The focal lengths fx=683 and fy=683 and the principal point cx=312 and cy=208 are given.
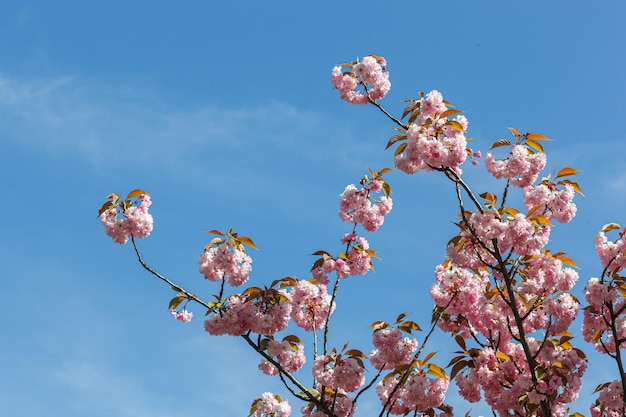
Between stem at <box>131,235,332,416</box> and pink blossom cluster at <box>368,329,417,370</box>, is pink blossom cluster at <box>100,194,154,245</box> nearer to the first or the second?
stem at <box>131,235,332,416</box>

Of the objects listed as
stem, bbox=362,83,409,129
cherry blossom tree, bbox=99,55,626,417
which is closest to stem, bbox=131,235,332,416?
cherry blossom tree, bbox=99,55,626,417

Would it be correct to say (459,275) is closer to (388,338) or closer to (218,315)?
(388,338)

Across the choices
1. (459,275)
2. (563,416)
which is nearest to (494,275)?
(459,275)

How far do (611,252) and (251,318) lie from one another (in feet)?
12.0

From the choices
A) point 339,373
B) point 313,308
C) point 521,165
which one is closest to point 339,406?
point 339,373

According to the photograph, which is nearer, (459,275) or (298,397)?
(298,397)

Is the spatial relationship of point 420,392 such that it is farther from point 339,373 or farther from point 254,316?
point 254,316

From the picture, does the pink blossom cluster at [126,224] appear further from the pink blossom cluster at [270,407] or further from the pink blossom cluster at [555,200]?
the pink blossom cluster at [555,200]

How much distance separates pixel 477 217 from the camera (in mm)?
6352

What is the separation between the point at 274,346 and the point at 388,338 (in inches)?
42.5

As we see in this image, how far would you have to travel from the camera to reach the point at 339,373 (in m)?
6.23

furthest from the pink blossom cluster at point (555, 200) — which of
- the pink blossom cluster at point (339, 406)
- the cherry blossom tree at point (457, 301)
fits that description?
the pink blossom cluster at point (339, 406)

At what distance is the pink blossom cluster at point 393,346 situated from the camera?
6.43 meters

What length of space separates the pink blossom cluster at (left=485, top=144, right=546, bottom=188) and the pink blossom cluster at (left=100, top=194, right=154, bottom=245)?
3551 mm
